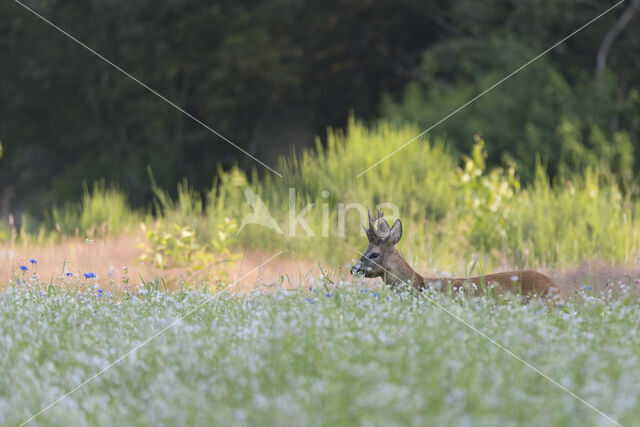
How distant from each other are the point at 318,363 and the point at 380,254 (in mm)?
2262

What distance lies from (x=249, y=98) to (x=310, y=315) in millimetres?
16434

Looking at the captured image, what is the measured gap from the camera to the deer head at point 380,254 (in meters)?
6.25

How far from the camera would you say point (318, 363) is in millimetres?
4125

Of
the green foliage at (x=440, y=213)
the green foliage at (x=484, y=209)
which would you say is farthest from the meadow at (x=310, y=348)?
the green foliage at (x=484, y=209)

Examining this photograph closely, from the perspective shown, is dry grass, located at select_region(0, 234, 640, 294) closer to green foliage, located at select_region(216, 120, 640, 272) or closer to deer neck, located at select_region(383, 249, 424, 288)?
green foliage, located at select_region(216, 120, 640, 272)

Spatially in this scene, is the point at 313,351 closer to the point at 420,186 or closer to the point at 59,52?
the point at 420,186

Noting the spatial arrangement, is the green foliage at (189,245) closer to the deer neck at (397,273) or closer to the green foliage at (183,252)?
the green foliage at (183,252)

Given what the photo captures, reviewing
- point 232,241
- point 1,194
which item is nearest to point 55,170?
point 1,194

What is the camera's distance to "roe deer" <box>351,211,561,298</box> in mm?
6168

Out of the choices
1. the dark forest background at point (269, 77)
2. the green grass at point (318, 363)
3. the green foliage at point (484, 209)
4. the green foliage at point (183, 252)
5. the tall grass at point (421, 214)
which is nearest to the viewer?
the green grass at point (318, 363)

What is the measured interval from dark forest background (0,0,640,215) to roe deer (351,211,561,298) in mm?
10998

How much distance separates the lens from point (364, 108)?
21781mm

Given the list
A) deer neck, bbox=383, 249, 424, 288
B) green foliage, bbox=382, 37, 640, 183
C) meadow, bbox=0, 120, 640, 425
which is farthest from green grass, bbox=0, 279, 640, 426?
green foliage, bbox=382, 37, 640, 183

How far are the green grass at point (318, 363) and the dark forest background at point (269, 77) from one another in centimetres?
1231
